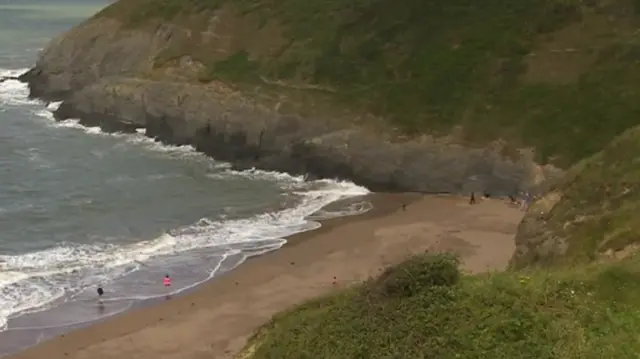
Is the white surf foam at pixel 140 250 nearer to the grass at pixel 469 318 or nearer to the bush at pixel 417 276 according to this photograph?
the grass at pixel 469 318

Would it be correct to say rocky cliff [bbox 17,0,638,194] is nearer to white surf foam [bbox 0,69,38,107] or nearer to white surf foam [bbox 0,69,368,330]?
white surf foam [bbox 0,69,368,330]

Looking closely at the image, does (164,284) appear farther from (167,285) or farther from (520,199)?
(520,199)

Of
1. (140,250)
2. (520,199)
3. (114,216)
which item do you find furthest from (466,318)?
(520,199)

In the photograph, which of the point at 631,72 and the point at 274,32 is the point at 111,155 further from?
the point at 631,72

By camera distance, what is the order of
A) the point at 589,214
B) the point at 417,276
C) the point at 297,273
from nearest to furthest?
the point at 417,276, the point at 589,214, the point at 297,273

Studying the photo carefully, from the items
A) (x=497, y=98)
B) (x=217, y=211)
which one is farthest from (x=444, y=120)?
(x=217, y=211)

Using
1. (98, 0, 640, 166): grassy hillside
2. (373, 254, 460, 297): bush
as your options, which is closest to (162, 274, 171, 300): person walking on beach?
(373, 254, 460, 297): bush
